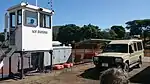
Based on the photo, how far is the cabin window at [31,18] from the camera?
12.4 meters

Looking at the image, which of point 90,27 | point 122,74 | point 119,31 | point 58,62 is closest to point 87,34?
point 90,27

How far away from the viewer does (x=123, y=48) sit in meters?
13.7

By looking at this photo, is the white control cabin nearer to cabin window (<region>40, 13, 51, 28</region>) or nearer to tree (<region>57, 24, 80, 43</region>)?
cabin window (<region>40, 13, 51, 28</region>)

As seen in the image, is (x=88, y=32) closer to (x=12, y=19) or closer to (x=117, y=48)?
(x=117, y=48)

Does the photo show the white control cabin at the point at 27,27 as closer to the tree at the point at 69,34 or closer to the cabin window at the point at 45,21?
the cabin window at the point at 45,21

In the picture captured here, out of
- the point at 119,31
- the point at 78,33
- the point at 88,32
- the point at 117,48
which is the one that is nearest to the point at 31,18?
the point at 117,48

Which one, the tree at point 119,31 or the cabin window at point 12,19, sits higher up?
the tree at point 119,31

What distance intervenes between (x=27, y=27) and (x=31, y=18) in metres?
0.72

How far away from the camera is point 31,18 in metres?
12.8

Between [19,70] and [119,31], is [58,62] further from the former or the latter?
[119,31]

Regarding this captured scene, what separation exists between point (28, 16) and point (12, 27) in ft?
3.76

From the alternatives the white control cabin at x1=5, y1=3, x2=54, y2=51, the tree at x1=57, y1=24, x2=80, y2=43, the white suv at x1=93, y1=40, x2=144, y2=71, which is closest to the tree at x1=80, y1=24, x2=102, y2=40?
the tree at x1=57, y1=24, x2=80, y2=43

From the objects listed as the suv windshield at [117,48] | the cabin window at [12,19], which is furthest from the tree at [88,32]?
the cabin window at [12,19]

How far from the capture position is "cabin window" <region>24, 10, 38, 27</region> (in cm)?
1243
